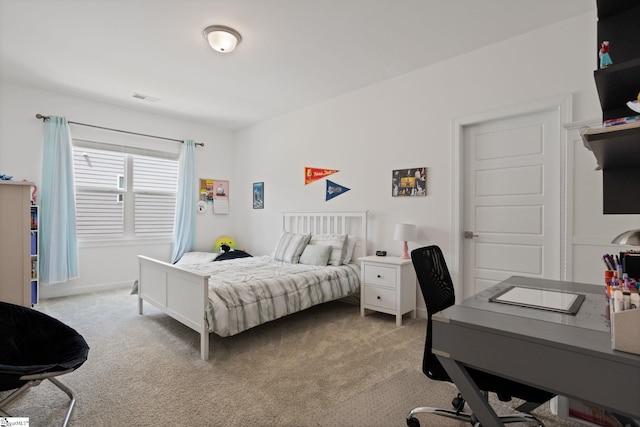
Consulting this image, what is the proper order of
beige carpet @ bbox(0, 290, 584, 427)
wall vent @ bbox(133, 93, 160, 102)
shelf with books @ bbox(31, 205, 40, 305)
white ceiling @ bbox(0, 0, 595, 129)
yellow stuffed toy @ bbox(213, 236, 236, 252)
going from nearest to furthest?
beige carpet @ bbox(0, 290, 584, 427), white ceiling @ bbox(0, 0, 595, 129), shelf with books @ bbox(31, 205, 40, 305), wall vent @ bbox(133, 93, 160, 102), yellow stuffed toy @ bbox(213, 236, 236, 252)

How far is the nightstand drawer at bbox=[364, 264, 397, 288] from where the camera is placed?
130 inches

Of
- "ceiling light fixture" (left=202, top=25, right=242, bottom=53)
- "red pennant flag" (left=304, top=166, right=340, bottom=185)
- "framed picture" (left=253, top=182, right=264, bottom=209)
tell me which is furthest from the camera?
"framed picture" (left=253, top=182, right=264, bottom=209)

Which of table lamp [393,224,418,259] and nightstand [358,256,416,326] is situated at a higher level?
table lamp [393,224,418,259]

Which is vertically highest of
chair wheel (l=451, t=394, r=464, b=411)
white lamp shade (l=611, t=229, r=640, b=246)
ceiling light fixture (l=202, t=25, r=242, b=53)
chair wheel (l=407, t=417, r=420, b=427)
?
ceiling light fixture (l=202, t=25, r=242, b=53)

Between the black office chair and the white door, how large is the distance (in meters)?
1.55

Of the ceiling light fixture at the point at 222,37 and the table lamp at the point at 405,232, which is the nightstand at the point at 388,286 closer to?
the table lamp at the point at 405,232

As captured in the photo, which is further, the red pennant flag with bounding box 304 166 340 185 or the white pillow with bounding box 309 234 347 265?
the red pennant flag with bounding box 304 166 340 185

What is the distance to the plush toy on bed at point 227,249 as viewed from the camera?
4.89 meters

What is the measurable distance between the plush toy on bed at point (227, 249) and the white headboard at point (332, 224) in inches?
31.5

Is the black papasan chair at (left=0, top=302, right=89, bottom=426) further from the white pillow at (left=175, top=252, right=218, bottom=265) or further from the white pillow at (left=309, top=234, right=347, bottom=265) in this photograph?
the white pillow at (left=175, top=252, right=218, bottom=265)

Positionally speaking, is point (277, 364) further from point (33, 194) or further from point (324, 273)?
point (33, 194)

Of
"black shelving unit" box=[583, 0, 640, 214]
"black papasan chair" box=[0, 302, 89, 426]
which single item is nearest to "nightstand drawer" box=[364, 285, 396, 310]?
"black shelving unit" box=[583, 0, 640, 214]

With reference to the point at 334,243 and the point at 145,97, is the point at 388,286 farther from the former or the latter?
the point at 145,97

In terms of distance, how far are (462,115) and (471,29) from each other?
0.75 meters
